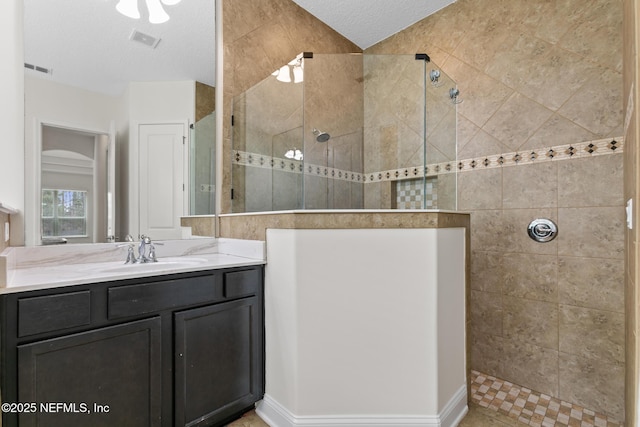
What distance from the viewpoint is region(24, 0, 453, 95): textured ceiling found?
5.36ft

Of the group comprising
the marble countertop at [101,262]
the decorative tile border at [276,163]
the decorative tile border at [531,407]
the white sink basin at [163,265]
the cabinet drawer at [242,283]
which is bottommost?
the decorative tile border at [531,407]

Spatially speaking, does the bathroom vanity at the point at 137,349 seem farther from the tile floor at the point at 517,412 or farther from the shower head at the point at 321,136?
the shower head at the point at 321,136

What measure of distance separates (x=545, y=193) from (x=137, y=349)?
8.25ft

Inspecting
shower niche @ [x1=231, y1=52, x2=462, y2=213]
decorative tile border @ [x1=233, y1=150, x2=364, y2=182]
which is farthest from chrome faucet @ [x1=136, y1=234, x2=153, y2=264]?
decorative tile border @ [x1=233, y1=150, x2=364, y2=182]

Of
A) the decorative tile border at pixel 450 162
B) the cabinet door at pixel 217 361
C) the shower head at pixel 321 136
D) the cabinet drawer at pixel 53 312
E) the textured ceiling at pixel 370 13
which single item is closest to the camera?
the cabinet drawer at pixel 53 312

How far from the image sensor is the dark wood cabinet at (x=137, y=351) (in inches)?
45.1

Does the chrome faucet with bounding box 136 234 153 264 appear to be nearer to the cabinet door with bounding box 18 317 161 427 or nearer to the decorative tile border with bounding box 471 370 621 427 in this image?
the cabinet door with bounding box 18 317 161 427

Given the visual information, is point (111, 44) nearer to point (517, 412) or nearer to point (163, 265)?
point (163, 265)

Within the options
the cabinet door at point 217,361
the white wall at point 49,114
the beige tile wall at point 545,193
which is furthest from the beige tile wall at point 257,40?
the beige tile wall at point 545,193

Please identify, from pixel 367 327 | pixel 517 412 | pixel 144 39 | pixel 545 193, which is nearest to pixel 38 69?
pixel 144 39

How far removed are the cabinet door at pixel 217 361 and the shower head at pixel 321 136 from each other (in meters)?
1.24

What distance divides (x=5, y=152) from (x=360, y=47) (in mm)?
3038

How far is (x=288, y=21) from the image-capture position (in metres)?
2.69

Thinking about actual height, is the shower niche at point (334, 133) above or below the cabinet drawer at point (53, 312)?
above
